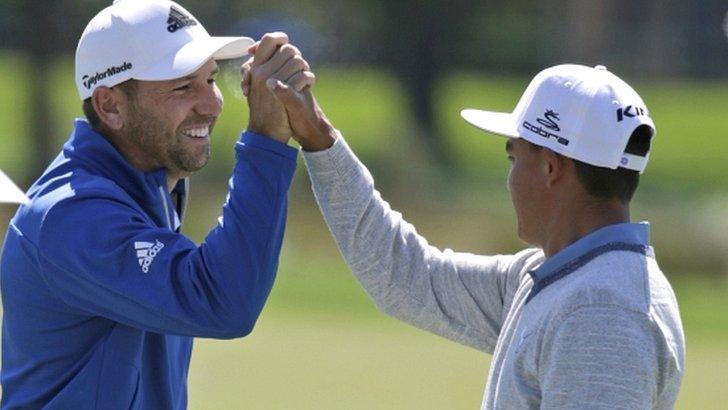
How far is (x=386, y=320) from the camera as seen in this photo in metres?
16.3

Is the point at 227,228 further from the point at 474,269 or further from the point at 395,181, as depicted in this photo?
the point at 395,181

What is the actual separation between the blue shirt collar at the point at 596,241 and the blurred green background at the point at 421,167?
130 cm

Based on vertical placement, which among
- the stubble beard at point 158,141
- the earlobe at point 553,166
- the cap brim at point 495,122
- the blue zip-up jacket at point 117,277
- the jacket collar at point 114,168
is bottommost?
the blue zip-up jacket at point 117,277

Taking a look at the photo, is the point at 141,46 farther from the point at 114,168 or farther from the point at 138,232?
the point at 138,232

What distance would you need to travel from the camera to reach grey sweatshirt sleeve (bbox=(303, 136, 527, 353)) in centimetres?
440

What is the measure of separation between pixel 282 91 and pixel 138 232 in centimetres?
53

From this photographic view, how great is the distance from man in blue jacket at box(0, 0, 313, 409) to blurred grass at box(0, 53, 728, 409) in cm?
66

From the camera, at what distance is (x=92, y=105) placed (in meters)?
4.25

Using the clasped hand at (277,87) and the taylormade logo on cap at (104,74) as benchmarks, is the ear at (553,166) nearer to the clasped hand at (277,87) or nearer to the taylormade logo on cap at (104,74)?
the clasped hand at (277,87)

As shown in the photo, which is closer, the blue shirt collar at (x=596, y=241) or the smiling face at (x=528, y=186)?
the blue shirt collar at (x=596, y=241)

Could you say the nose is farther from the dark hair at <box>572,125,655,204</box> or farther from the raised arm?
the dark hair at <box>572,125,655,204</box>

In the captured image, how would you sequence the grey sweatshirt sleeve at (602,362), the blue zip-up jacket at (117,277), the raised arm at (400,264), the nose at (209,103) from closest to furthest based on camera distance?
the grey sweatshirt sleeve at (602,362) → the blue zip-up jacket at (117,277) → the nose at (209,103) → the raised arm at (400,264)

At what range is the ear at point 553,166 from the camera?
391cm

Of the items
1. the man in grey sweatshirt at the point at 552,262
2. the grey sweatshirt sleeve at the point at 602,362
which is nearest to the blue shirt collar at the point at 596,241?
the man in grey sweatshirt at the point at 552,262
